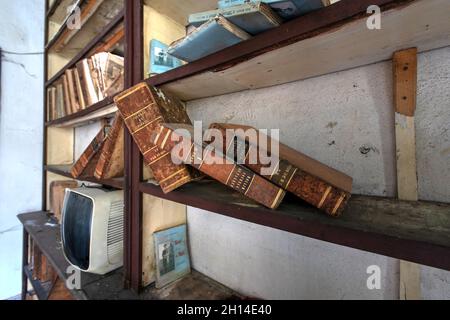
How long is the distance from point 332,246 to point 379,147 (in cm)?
29

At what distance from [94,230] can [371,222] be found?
0.83 meters

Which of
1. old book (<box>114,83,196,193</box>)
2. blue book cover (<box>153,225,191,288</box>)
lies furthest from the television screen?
old book (<box>114,83,196,193</box>)

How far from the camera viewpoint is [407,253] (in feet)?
0.91

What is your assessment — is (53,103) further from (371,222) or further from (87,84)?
(371,222)

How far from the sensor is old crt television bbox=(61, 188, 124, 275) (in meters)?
0.75

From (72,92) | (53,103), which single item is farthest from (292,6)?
(53,103)

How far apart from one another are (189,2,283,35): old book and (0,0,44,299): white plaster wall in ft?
5.80

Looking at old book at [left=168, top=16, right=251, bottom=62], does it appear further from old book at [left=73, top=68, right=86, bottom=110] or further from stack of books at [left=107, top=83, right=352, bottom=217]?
old book at [left=73, top=68, right=86, bottom=110]

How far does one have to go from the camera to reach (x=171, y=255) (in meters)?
0.81

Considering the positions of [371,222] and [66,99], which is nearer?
[371,222]

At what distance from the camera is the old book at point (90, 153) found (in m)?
0.82

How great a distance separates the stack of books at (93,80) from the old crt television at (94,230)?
19.1 inches

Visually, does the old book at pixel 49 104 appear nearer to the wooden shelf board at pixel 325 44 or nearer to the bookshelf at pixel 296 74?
the bookshelf at pixel 296 74

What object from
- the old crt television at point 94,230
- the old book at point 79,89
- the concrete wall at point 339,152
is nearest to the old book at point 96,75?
the old book at point 79,89
